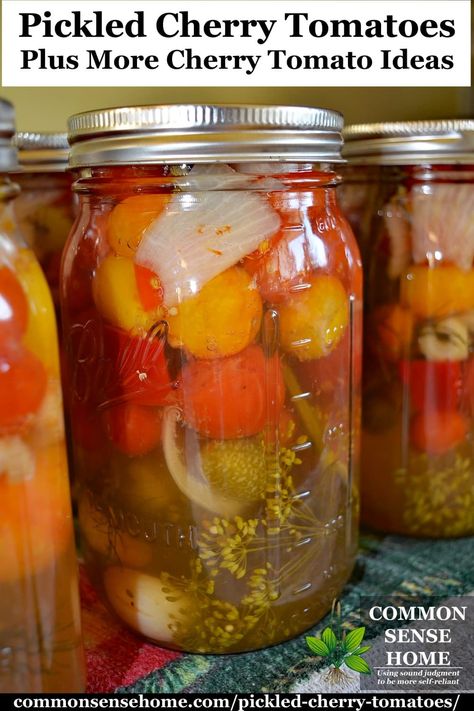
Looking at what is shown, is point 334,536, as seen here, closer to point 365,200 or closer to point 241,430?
point 241,430

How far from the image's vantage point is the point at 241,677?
2.14ft

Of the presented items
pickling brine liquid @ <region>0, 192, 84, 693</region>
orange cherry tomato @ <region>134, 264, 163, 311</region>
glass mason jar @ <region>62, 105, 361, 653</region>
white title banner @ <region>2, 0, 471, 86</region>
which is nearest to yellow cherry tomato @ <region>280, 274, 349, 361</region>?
glass mason jar @ <region>62, 105, 361, 653</region>

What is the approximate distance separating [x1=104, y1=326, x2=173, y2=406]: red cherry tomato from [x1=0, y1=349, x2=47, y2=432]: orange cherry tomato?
4.5 inches

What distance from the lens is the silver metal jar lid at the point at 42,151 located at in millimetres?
784

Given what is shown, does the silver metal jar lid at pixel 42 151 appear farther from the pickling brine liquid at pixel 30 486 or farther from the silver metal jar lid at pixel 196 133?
the pickling brine liquid at pixel 30 486

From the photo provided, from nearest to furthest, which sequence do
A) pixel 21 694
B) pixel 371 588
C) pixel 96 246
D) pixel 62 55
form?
pixel 21 694, pixel 96 246, pixel 371 588, pixel 62 55

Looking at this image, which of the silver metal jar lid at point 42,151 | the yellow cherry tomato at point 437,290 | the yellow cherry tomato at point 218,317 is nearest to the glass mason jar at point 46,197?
the silver metal jar lid at point 42,151

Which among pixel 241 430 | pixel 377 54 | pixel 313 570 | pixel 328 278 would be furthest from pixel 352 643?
pixel 377 54

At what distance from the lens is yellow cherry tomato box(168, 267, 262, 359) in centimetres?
62

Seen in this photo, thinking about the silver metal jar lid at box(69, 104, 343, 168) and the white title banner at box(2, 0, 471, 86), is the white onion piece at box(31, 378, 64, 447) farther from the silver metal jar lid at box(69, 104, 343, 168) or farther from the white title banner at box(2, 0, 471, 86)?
the white title banner at box(2, 0, 471, 86)

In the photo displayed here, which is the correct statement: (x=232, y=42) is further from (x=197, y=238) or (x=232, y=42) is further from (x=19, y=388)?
(x=19, y=388)

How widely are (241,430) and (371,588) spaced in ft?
0.87

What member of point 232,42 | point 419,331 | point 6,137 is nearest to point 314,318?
point 419,331

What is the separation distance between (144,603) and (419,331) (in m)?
0.41
